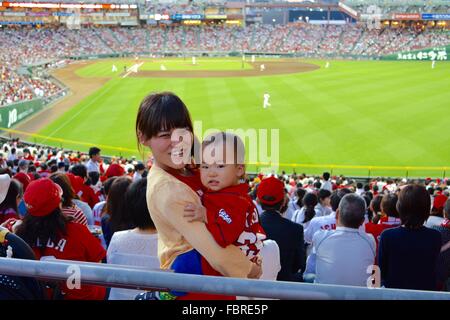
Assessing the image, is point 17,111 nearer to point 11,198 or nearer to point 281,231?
point 11,198

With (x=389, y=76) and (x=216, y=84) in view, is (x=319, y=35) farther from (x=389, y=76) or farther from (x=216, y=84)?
(x=216, y=84)

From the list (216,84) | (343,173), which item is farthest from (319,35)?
(343,173)

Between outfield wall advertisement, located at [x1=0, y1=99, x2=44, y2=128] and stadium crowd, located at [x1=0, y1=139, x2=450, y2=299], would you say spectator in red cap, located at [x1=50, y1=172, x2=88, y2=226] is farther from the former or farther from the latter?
outfield wall advertisement, located at [x1=0, y1=99, x2=44, y2=128]

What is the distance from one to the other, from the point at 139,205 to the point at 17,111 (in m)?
28.2

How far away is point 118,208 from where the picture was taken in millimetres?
5453

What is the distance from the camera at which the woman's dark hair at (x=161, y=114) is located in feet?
9.34

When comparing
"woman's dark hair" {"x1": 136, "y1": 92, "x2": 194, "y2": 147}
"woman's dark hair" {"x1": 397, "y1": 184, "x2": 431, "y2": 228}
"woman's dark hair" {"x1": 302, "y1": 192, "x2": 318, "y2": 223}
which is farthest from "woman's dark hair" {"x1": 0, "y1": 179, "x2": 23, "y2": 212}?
"woman's dark hair" {"x1": 302, "y1": 192, "x2": 318, "y2": 223}

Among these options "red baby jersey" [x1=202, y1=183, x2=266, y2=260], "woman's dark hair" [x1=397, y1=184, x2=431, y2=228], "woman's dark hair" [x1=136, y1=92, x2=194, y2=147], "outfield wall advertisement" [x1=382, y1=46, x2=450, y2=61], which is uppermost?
"outfield wall advertisement" [x1=382, y1=46, x2=450, y2=61]

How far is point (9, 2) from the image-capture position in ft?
246

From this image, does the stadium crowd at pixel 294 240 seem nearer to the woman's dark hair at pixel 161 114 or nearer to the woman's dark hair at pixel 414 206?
the woman's dark hair at pixel 414 206

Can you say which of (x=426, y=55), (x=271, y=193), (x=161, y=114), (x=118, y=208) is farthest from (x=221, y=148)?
(x=426, y=55)

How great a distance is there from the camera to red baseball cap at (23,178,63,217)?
4.21 metres

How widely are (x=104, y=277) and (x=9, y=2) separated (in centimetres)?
8321

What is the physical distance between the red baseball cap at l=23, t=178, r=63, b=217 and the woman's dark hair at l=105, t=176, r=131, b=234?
927 millimetres
